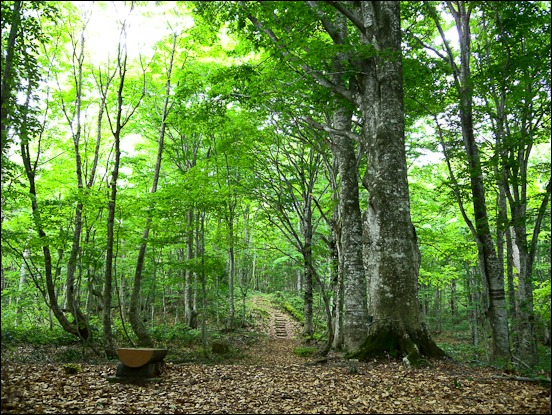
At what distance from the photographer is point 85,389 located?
218 inches

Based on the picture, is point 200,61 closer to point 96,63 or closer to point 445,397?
point 96,63


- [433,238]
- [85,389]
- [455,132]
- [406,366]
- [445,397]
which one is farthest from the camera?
[433,238]

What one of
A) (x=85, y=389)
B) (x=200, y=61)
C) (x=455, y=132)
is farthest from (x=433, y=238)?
(x=85, y=389)

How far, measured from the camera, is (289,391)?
5.25 m

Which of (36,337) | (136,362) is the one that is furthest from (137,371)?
(36,337)

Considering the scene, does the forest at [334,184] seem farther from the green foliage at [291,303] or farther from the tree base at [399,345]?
the green foliage at [291,303]

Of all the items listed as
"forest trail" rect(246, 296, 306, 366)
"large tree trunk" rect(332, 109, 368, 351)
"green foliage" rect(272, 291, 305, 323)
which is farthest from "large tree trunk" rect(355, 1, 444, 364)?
"green foliage" rect(272, 291, 305, 323)

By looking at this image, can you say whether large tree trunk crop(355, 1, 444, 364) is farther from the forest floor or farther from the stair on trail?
the stair on trail

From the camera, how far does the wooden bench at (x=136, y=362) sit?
6188 millimetres

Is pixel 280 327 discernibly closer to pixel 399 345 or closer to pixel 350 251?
pixel 350 251

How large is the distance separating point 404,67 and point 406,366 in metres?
6.35

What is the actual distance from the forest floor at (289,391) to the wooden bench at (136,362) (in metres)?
0.22

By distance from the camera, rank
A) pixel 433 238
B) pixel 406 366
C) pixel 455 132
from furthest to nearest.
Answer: pixel 433 238
pixel 455 132
pixel 406 366

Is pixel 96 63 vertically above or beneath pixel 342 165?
above
